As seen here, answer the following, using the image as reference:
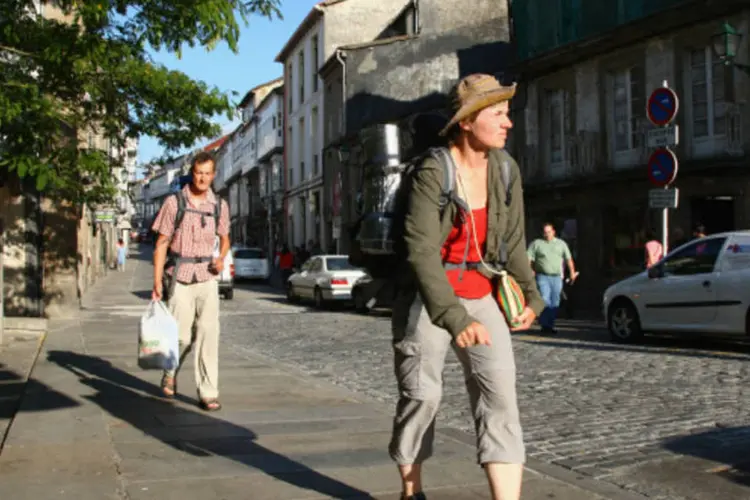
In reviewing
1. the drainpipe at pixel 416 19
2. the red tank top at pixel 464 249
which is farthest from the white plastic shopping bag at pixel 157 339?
the drainpipe at pixel 416 19

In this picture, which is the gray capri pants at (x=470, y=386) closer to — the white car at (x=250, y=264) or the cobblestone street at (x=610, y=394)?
the cobblestone street at (x=610, y=394)

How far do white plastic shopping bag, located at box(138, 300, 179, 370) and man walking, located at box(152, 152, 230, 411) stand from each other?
185 mm

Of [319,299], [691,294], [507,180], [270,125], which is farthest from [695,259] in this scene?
[270,125]

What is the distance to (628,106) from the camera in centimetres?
2219

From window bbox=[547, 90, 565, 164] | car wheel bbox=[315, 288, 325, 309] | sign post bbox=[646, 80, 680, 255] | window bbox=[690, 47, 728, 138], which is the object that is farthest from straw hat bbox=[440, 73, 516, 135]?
window bbox=[547, 90, 565, 164]

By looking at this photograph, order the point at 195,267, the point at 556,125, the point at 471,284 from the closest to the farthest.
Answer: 1. the point at 471,284
2. the point at 195,267
3. the point at 556,125

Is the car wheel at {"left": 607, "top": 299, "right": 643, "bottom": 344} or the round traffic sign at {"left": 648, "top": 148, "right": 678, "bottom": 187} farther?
the round traffic sign at {"left": 648, "top": 148, "right": 678, "bottom": 187}

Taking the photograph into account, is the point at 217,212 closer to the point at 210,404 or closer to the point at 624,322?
the point at 210,404

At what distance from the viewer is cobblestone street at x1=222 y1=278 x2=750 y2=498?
512cm

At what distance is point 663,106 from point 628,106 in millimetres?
8499

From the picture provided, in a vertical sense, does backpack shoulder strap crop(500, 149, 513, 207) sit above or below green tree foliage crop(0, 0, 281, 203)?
below

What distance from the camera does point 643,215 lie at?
21.6 meters

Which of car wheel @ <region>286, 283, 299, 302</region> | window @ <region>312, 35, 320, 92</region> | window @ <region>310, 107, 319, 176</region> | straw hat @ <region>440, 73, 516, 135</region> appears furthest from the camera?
window @ <region>310, 107, 319, 176</region>

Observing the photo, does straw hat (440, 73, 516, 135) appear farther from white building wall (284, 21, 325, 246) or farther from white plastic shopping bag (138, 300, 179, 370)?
white building wall (284, 21, 325, 246)
